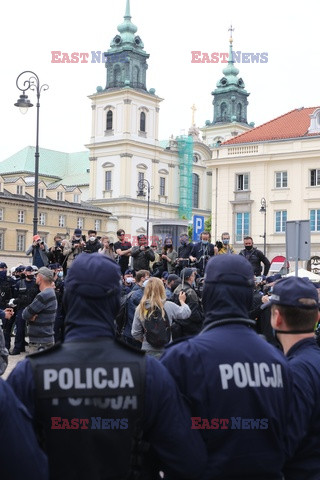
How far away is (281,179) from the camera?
2272 inches

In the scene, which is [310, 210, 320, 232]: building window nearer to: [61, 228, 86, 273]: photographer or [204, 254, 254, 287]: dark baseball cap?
[61, 228, 86, 273]: photographer

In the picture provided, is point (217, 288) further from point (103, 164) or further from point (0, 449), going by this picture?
point (103, 164)

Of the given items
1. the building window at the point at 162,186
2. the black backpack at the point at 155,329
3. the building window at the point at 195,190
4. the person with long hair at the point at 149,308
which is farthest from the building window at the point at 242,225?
the black backpack at the point at 155,329

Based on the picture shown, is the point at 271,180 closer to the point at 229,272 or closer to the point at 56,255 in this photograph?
the point at 56,255

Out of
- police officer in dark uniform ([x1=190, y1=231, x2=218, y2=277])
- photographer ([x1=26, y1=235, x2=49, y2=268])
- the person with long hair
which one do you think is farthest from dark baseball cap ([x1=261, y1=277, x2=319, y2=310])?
photographer ([x1=26, y1=235, x2=49, y2=268])

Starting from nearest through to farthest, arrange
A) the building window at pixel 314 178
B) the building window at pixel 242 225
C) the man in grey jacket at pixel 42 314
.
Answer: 1. the man in grey jacket at pixel 42 314
2. the building window at pixel 314 178
3. the building window at pixel 242 225

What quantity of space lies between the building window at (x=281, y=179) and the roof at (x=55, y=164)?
4872 centimetres

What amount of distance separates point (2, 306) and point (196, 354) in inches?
492

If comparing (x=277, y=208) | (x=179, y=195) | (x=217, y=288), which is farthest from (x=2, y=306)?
(x=179, y=195)

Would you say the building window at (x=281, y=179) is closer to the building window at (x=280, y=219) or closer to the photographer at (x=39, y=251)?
the building window at (x=280, y=219)

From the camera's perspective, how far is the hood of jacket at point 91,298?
317 cm

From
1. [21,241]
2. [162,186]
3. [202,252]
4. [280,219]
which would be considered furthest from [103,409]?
[162,186]

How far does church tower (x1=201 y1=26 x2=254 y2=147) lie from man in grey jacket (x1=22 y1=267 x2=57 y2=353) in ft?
331

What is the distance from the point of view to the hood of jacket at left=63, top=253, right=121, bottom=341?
3.17 m
